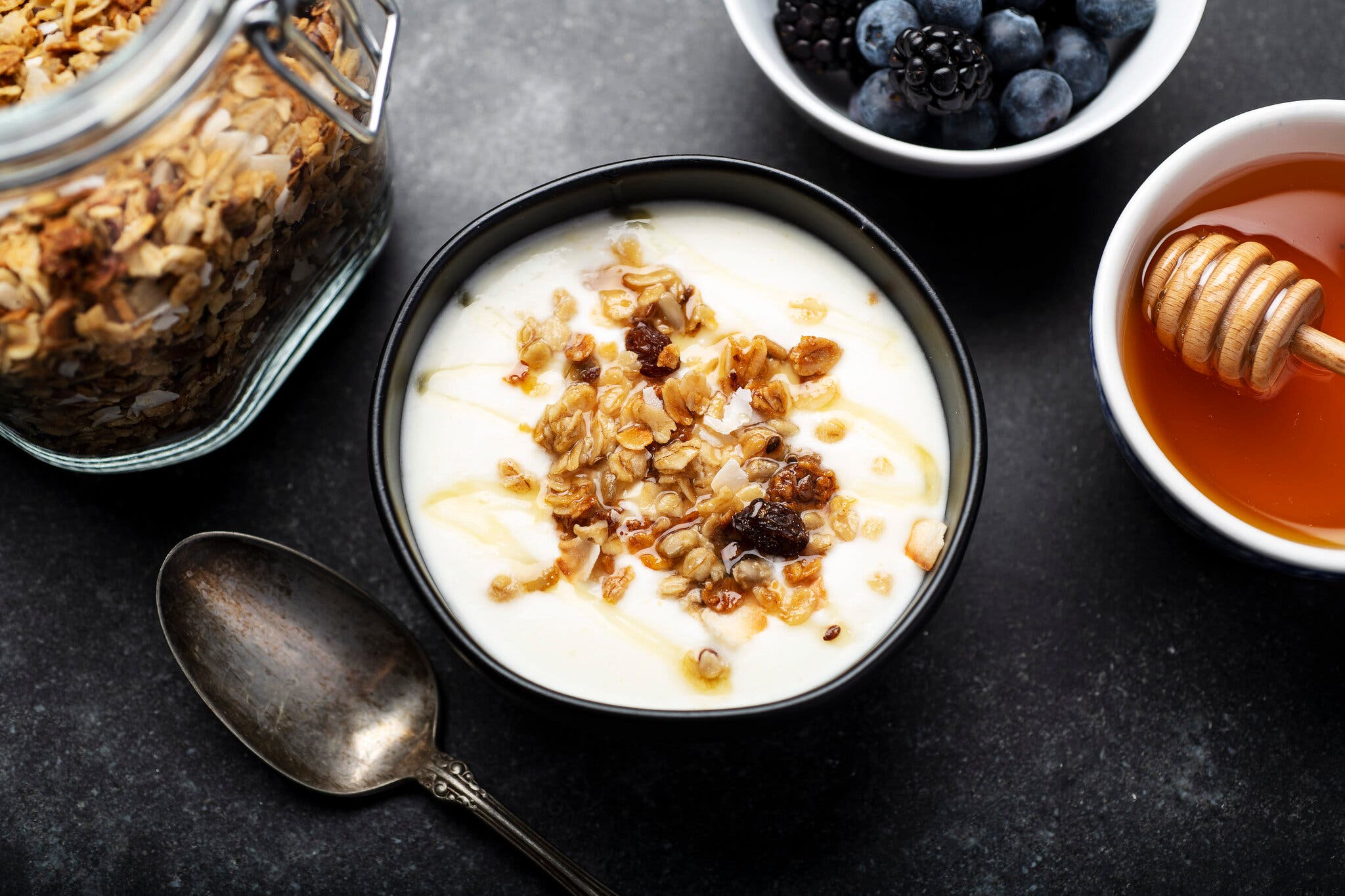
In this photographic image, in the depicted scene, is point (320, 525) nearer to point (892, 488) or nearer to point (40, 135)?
point (40, 135)

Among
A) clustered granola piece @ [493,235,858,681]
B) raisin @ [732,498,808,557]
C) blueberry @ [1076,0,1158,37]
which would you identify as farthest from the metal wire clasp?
blueberry @ [1076,0,1158,37]

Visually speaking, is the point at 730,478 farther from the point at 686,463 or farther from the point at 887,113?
the point at 887,113

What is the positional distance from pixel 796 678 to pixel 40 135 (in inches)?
29.5

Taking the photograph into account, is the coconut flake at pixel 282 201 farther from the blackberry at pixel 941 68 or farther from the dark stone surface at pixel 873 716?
the blackberry at pixel 941 68

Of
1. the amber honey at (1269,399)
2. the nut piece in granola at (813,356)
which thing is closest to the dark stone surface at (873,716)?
the amber honey at (1269,399)

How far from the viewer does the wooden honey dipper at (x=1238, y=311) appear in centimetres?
97

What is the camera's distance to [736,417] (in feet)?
3.33

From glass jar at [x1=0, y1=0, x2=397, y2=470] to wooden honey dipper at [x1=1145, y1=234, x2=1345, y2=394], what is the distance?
77 centimetres

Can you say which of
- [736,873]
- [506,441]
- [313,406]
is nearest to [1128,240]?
[506,441]

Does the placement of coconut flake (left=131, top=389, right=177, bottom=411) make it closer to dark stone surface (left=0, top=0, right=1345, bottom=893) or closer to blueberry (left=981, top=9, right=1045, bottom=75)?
dark stone surface (left=0, top=0, right=1345, bottom=893)

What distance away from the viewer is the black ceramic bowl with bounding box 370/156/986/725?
908mm

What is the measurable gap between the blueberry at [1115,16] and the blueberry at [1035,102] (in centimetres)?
7

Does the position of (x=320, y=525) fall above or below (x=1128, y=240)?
below

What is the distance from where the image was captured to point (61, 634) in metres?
1.16
